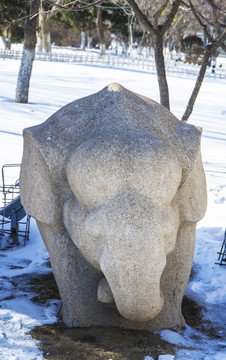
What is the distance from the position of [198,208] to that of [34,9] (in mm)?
11925

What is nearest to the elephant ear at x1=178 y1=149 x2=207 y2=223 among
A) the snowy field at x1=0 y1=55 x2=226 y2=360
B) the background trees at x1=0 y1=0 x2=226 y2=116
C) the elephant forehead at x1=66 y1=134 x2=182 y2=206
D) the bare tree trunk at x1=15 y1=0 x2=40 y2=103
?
the elephant forehead at x1=66 y1=134 x2=182 y2=206

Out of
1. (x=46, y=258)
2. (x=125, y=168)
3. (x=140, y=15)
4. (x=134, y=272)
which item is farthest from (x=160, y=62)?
(x=134, y=272)

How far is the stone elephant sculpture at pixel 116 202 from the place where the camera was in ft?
12.1

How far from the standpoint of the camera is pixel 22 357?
3895 mm

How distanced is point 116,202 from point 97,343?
1165 millimetres

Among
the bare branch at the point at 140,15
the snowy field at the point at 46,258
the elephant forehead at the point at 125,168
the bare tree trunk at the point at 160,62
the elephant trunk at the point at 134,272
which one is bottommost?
the snowy field at the point at 46,258

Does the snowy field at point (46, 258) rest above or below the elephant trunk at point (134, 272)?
below

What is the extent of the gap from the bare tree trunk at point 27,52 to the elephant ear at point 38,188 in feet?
36.5

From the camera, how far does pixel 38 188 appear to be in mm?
4555

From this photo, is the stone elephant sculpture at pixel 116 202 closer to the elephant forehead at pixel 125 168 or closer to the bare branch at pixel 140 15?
the elephant forehead at pixel 125 168

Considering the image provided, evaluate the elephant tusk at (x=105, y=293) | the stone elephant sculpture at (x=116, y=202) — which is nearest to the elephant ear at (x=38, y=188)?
the stone elephant sculpture at (x=116, y=202)

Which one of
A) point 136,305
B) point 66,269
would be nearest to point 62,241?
point 66,269

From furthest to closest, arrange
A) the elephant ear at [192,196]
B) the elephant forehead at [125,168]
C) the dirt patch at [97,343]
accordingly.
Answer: the elephant ear at [192,196] < the dirt patch at [97,343] < the elephant forehead at [125,168]

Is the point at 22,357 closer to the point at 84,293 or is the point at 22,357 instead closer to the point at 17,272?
the point at 84,293
